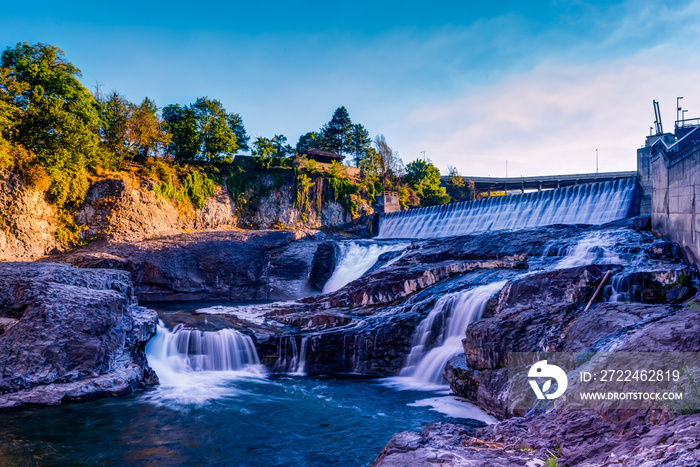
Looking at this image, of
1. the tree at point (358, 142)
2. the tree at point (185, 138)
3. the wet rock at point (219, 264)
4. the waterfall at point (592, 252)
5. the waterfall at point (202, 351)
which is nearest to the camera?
the waterfall at point (202, 351)

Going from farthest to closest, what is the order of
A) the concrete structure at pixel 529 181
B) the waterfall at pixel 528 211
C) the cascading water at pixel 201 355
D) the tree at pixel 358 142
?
the tree at pixel 358 142 → the concrete structure at pixel 529 181 → the waterfall at pixel 528 211 → the cascading water at pixel 201 355

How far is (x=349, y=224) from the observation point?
3744cm

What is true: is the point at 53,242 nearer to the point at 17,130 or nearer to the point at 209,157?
the point at 17,130

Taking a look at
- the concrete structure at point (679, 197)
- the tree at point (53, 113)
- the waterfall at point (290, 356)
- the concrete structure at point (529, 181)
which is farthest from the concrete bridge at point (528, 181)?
the waterfall at point (290, 356)

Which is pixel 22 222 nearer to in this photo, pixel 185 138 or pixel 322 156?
pixel 185 138

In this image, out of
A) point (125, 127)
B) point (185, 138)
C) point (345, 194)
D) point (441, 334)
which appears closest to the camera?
point (441, 334)

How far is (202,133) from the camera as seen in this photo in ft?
113

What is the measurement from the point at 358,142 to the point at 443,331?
51.3 m

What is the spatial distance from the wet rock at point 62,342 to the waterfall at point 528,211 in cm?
1959

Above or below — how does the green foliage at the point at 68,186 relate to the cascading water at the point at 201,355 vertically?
above

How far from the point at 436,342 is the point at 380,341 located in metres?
1.32

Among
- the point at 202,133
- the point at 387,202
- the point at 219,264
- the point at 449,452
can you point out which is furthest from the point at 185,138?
the point at 449,452

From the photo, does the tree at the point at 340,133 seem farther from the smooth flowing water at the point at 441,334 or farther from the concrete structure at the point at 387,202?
the smooth flowing water at the point at 441,334

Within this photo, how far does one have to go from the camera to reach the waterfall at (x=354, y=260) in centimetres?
2108
